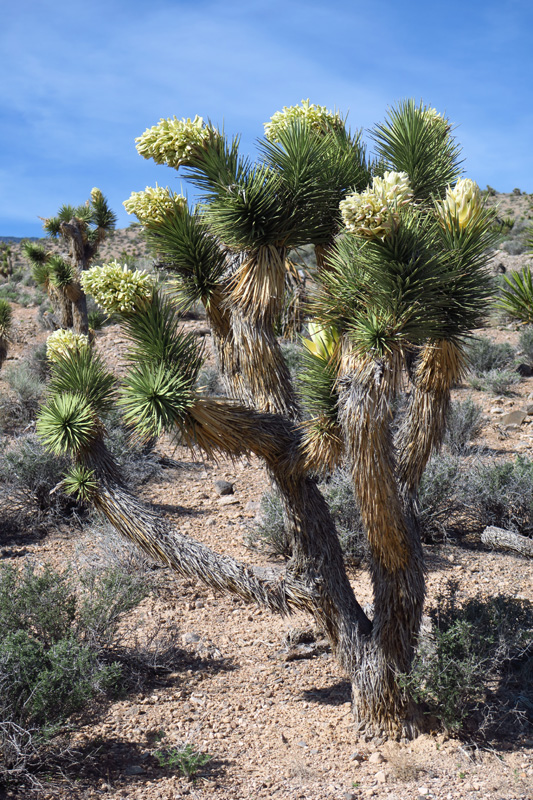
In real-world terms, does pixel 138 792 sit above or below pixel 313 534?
below

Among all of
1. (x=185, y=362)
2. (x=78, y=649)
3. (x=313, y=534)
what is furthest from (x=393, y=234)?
(x=78, y=649)

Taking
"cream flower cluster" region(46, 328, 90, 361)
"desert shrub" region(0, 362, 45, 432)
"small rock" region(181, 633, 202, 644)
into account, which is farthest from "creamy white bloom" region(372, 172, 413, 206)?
"desert shrub" region(0, 362, 45, 432)

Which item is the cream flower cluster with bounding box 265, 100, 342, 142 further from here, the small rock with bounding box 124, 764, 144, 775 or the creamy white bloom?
the small rock with bounding box 124, 764, 144, 775

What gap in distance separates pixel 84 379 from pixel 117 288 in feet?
3.27

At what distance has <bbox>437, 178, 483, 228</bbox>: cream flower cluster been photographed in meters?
3.52

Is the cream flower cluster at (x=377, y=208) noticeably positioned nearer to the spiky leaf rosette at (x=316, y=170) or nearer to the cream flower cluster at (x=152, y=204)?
the spiky leaf rosette at (x=316, y=170)

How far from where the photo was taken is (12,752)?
3588 millimetres

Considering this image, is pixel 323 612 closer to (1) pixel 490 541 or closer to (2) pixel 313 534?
(2) pixel 313 534

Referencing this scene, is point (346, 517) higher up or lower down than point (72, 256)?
lower down

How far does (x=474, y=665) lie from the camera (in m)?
4.19

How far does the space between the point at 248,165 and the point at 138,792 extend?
3.59 meters

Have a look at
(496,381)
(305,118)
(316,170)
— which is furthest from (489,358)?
(316,170)

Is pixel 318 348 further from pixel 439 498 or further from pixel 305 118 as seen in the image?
pixel 439 498

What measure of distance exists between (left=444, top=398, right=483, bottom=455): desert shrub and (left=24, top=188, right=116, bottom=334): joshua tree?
6.60 m
